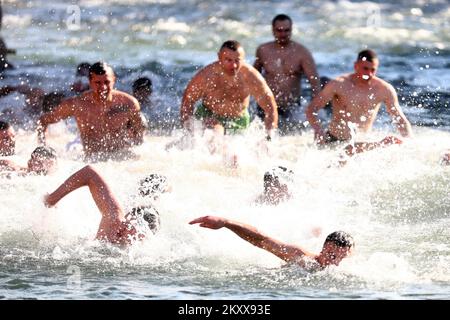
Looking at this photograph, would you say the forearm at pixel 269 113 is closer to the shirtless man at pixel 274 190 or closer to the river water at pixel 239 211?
the river water at pixel 239 211

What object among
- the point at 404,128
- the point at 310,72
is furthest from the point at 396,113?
the point at 310,72

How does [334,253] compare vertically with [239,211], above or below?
below

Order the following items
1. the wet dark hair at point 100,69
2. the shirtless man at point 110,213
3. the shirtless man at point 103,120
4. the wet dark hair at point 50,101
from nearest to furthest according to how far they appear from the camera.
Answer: the shirtless man at point 110,213 < the wet dark hair at point 100,69 < the shirtless man at point 103,120 < the wet dark hair at point 50,101

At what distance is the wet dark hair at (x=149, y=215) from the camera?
8.62m

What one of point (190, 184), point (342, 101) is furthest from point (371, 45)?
point (190, 184)

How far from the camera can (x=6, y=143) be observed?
36.7ft

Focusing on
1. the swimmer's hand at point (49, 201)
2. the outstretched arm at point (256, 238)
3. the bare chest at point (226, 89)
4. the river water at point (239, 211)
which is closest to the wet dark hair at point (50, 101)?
the river water at point (239, 211)

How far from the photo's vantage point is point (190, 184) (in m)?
10.5

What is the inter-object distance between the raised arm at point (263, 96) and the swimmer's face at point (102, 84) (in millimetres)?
1465

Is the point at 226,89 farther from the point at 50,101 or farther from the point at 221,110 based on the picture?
the point at 50,101

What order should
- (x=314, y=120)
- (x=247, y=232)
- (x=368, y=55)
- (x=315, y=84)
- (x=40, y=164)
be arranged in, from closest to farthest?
(x=247, y=232) < (x=40, y=164) < (x=368, y=55) < (x=314, y=120) < (x=315, y=84)

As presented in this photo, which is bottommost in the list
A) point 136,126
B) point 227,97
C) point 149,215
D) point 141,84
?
point 149,215

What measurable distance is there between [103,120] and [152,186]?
1.65 metres
